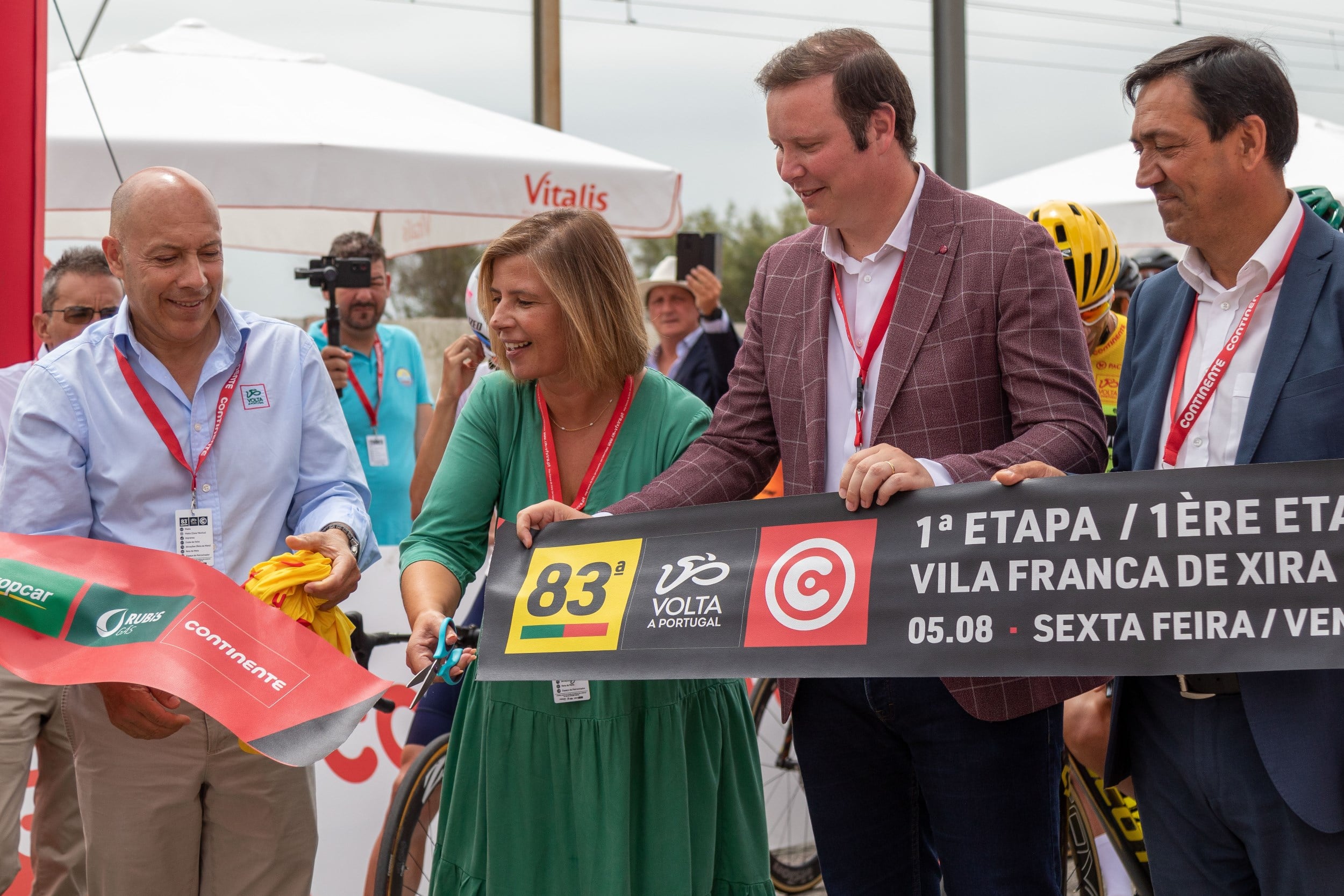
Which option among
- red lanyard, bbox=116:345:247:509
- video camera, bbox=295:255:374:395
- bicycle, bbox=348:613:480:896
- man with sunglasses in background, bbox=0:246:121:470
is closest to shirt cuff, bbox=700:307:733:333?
video camera, bbox=295:255:374:395

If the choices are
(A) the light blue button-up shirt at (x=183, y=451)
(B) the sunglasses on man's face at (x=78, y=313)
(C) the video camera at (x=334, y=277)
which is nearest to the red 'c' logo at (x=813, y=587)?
(A) the light blue button-up shirt at (x=183, y=451)

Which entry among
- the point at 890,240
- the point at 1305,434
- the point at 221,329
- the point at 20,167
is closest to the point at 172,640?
the point at 221,329

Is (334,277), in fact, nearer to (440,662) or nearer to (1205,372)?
(440,662)

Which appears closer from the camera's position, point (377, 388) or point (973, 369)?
point (973, 369)

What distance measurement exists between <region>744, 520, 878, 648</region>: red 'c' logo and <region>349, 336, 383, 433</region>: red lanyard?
4.20 m

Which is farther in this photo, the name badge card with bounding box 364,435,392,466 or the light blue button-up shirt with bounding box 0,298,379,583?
the name badge card with bounding box 364,435,392,466

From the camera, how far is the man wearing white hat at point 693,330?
21.7ft

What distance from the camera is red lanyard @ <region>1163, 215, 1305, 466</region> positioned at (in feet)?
7.05

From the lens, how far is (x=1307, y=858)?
2031 mm

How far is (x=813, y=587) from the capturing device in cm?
241

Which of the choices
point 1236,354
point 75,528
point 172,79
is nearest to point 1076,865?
point 1236,354

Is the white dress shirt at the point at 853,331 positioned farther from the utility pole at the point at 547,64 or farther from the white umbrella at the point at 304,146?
the utility pole at the point at 547,64

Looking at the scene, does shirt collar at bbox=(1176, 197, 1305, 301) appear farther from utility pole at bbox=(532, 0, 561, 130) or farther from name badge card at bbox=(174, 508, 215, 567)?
utility pole at bbox=(532, 0, 561, 130)

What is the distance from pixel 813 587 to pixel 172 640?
142cm
